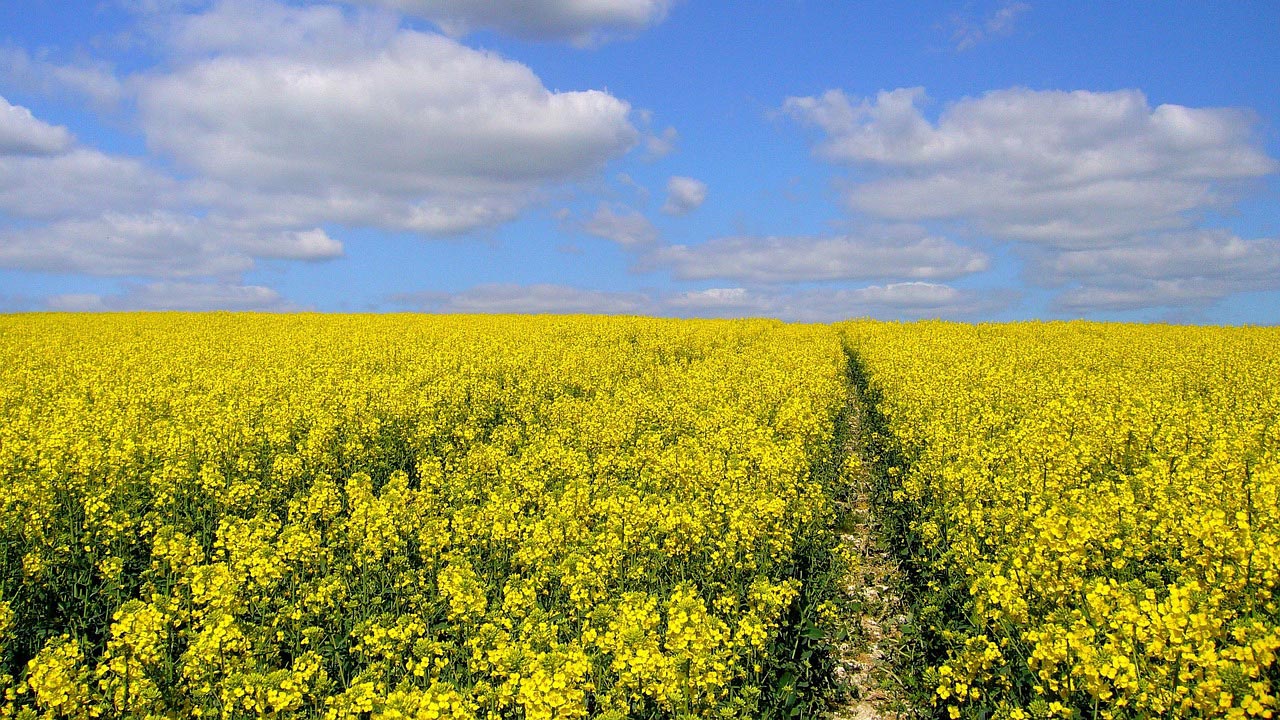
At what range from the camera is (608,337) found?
31.6 metres

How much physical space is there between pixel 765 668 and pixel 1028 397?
10630 mm

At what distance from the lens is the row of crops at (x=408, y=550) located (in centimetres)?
522

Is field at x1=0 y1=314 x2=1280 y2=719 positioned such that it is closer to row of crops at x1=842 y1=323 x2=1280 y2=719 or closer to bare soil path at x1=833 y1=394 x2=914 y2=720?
row of crops at x1=842 y1=323 x2=1280 y2=719

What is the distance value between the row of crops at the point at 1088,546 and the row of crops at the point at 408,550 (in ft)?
4.52

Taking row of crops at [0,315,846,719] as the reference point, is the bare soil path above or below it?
below

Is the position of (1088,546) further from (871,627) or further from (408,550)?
(408,550)

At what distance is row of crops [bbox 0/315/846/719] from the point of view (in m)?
5.22

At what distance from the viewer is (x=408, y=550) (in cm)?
853

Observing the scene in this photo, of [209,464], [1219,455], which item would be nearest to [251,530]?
[209,464]

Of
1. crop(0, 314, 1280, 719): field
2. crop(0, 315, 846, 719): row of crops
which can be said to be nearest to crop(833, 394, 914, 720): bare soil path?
crop(0, 314, 1280, 719): field

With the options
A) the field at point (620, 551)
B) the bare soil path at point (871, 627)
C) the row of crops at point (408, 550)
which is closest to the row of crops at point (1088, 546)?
the field at point (620, 551)

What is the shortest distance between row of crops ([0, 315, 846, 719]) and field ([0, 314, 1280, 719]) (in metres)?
0.05

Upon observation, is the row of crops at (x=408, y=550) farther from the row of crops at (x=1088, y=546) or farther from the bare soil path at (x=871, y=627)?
the row of crops at (x=1088, y=546)

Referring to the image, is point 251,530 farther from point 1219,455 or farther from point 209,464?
point 1219,455
